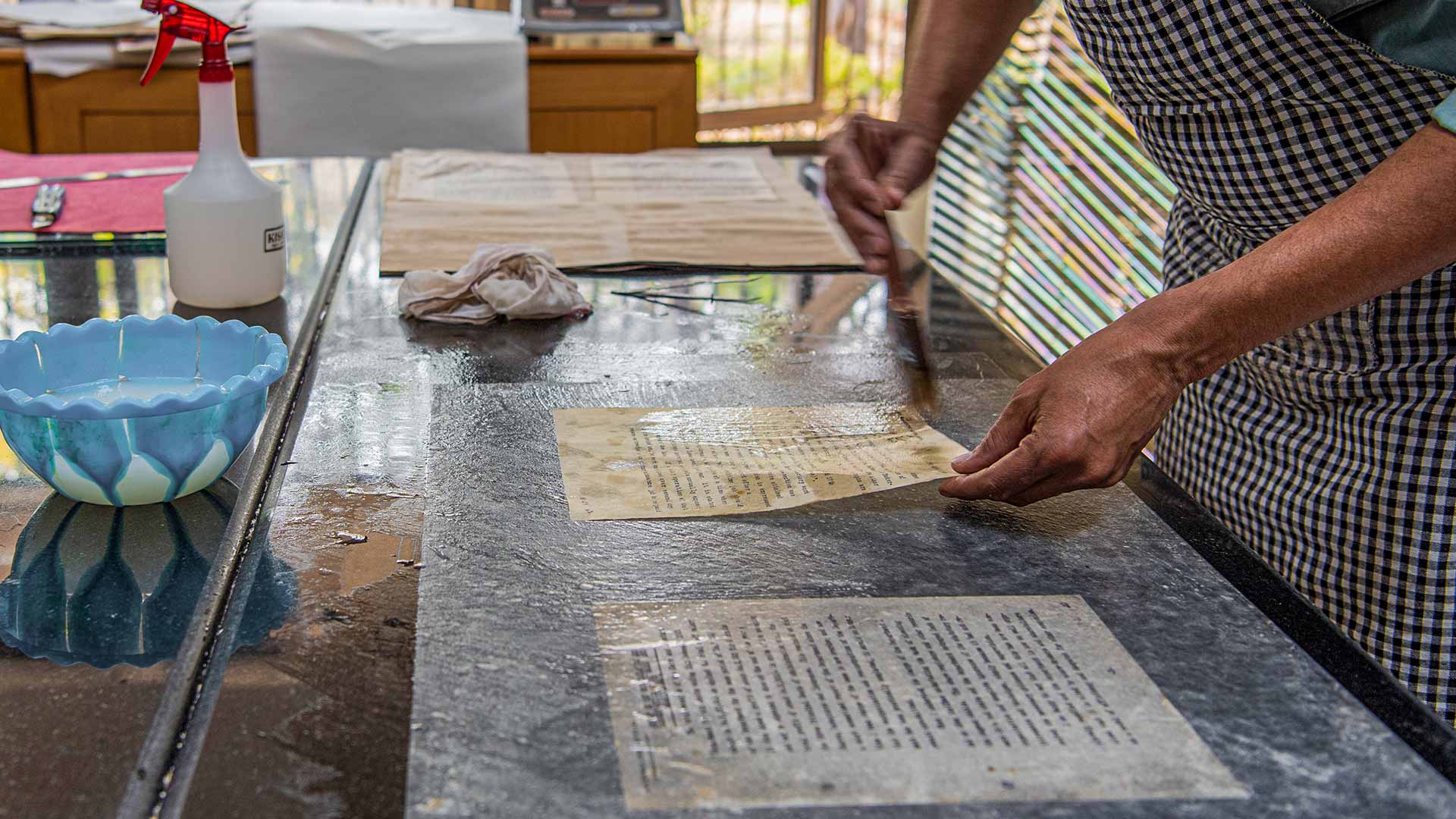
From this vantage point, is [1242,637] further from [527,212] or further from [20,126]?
[20,126]

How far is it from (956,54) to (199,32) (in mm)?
682

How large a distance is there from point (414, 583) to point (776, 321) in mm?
604

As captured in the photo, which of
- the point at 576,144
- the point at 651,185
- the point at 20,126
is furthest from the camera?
the point at 576,144

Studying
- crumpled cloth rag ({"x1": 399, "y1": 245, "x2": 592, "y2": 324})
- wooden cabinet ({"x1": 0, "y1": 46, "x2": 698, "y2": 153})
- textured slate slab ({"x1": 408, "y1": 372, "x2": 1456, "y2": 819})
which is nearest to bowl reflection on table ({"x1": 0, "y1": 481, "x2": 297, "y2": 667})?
textured slate slab ({"x1": 408, "y1": 372, "x2": 1456, "y2": 819})

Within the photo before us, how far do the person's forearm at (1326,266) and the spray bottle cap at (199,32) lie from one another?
0.82m

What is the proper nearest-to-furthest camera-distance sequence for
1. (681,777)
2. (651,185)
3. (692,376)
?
(681,777) → (692,376) → (651,185)

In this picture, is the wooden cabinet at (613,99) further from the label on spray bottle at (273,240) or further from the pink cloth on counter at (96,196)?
the label on spray bottle at (273,240)

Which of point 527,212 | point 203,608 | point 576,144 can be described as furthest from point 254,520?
point 576,144

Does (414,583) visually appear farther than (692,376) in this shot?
No

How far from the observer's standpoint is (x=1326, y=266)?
765 millimetres

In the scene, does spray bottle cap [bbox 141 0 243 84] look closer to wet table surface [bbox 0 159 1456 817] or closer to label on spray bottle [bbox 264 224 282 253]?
label on spray bottle [bbox 264 224 282 253]

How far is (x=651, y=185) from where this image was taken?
169 centimetres

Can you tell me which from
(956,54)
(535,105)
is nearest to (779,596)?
(956,54)

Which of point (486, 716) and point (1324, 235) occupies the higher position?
point (1324, 235)
